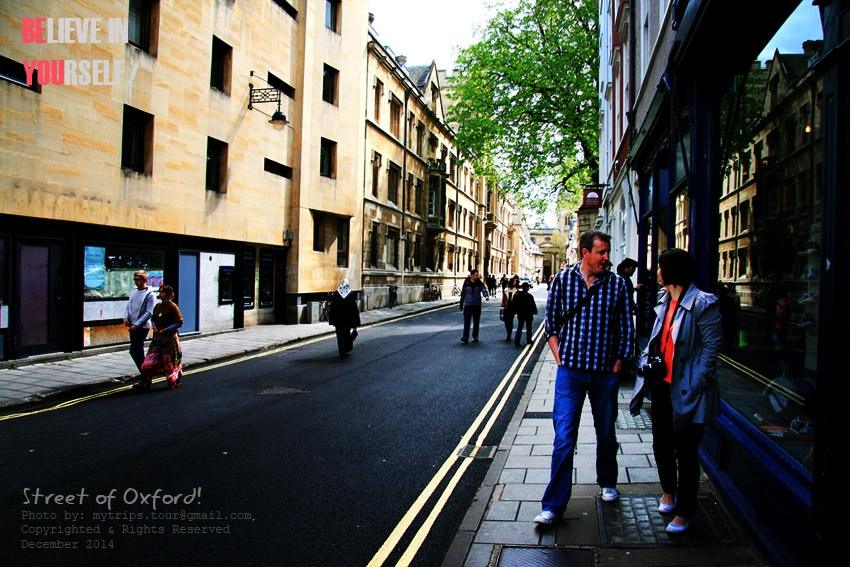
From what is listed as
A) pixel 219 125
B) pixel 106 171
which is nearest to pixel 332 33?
pixel 219 125

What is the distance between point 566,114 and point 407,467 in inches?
966

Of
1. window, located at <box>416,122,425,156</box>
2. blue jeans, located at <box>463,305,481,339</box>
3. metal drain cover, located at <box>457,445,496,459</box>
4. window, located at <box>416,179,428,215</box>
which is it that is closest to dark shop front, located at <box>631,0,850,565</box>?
metal drain cover, located at <box>457,445,496,459</box>

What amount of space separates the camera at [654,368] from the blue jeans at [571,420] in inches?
7.9

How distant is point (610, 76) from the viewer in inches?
712

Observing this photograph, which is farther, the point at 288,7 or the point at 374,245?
the point at 374,245

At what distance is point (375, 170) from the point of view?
28344 millimetres

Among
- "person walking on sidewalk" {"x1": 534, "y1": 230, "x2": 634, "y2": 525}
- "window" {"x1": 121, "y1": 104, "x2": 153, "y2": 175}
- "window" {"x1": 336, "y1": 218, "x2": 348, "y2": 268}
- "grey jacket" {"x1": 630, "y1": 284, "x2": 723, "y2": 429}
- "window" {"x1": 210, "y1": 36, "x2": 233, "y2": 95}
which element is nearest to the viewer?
"grey jacket" {"x1": 630, "y1": 284, "x2": 723, "y2": 429}

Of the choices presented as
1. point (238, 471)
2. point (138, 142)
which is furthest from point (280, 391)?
point (138, 142)

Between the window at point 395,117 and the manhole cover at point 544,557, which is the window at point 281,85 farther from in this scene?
the manhole cover at point 544,557

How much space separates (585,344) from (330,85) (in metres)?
21.0

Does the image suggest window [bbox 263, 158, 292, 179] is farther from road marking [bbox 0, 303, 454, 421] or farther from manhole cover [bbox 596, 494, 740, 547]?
manhole cover [bbox 596, 494, 740, 547]

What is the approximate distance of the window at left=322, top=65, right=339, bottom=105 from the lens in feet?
74.0

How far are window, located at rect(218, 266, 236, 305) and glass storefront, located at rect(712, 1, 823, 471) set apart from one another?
1471 cm

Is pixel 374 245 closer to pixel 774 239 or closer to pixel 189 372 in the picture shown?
pixel 189 372
